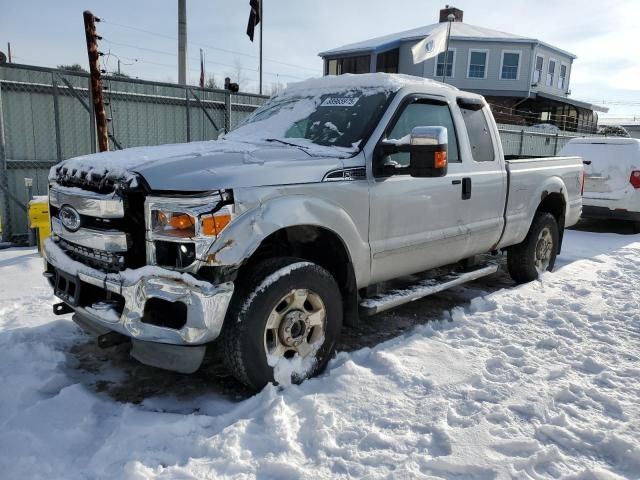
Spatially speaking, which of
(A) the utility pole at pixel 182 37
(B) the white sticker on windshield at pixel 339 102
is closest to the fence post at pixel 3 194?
(B) the white sticker on windshield at pixel 339 102

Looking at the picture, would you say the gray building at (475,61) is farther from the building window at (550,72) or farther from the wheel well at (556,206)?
the wheel well at (556,206)

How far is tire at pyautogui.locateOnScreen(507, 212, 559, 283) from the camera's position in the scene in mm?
5832

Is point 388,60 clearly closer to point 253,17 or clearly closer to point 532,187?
point 253,17

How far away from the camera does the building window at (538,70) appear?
33.3 metres

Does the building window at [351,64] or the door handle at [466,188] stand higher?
the building window at [351,64]

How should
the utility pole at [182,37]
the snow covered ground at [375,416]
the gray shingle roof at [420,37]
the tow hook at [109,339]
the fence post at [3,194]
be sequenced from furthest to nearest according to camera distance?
the gray shingle roof at [420,37], the utility pole at [182,37], the fence post at [3,194], the tow hook at [109,339], the snow covered ground at [375,416]

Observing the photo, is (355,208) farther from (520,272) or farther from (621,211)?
(621,211)

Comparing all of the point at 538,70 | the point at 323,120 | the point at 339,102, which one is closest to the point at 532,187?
the point at 339,102

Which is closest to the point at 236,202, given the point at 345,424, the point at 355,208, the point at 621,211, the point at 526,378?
the point at 355,208

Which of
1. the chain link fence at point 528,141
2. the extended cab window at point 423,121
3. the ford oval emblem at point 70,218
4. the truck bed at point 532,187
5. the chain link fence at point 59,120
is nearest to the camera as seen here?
the ford oval emblem at point 70,218

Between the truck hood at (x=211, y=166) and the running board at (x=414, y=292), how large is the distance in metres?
1.05

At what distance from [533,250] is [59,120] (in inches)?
274

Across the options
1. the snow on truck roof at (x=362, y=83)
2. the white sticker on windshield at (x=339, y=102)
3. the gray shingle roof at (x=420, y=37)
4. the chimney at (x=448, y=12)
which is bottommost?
the white sticker on windshield at (x=339, y=102)

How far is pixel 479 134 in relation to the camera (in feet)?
16.2
